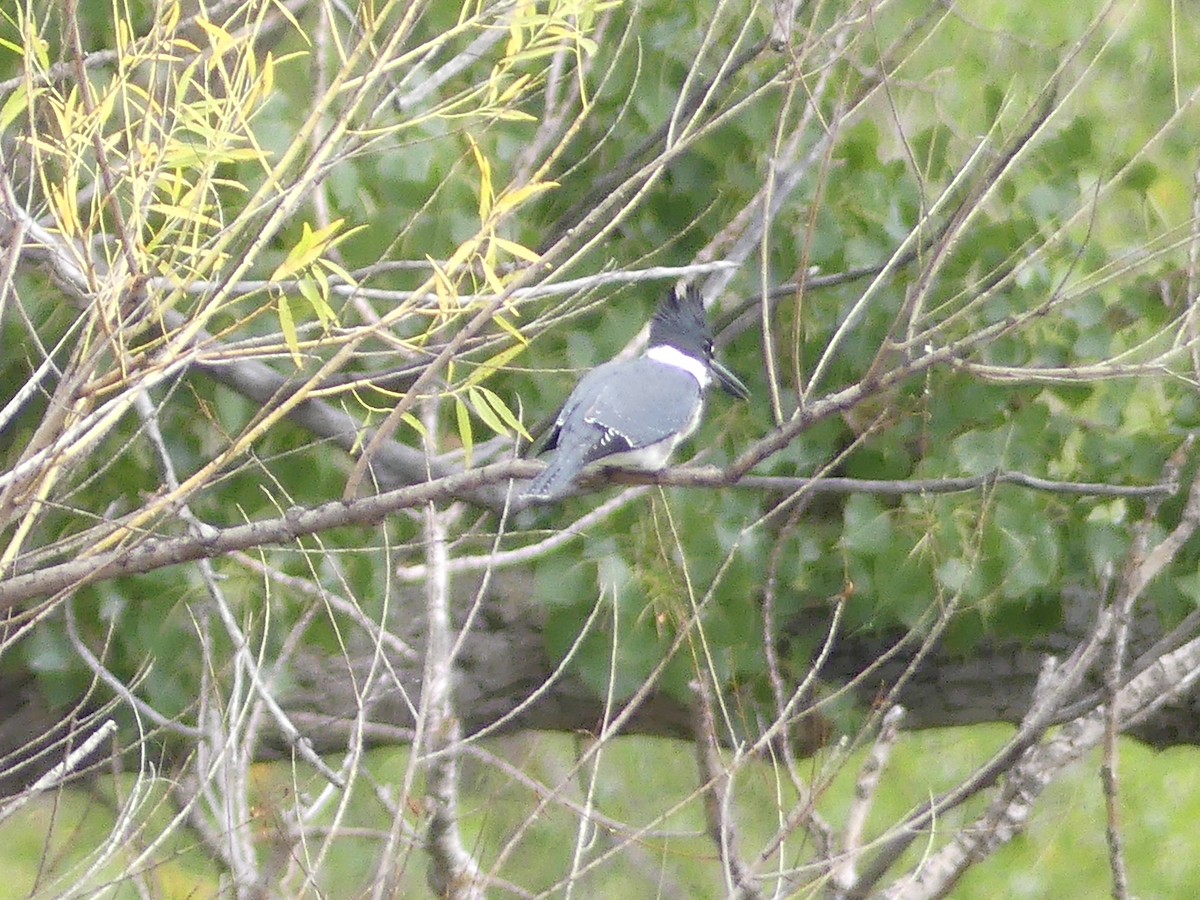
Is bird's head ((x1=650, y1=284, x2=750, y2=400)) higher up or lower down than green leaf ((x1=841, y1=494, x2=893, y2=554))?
higher up

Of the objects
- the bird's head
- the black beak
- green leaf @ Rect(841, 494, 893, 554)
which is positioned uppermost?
the bird's head

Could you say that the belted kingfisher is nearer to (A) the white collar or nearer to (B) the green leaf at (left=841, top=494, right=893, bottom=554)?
(A) the white collar

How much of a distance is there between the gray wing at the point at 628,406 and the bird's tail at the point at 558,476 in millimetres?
93

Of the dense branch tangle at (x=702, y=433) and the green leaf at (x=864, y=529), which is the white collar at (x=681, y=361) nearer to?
the dense branch tangle at (x=702, y=433)

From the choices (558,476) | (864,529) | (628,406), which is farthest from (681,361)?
(558,476)

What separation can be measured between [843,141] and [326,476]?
1.20 m

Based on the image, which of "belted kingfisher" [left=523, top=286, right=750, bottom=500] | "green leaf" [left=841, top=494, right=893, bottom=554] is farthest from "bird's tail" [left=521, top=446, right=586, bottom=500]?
→ "green leaf" [left=841, top=494, right=893, bottom=554]

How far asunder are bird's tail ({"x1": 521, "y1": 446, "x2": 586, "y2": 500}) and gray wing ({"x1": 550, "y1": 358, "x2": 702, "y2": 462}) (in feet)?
0.30

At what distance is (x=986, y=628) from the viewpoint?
326 centimetres

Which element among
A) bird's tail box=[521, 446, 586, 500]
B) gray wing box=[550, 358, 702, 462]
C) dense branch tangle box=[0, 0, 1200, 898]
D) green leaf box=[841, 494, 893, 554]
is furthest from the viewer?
green leaf box=[841, 494, 893, 554]

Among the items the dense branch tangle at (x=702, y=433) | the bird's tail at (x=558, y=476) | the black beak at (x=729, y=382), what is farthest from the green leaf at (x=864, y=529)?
the bird's tail at (x=558, y=476)

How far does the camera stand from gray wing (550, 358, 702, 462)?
2.89 metres

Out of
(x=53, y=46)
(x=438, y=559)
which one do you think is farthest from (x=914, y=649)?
(x=53, y=46)

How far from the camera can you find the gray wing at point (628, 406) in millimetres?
2895
